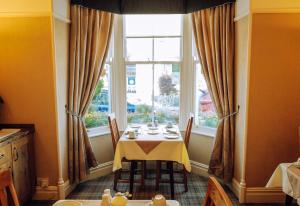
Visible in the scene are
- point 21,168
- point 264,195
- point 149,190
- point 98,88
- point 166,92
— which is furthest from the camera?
point 166,92

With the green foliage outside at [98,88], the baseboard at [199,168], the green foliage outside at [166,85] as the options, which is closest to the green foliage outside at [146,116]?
the green foliage outside at [166,85]

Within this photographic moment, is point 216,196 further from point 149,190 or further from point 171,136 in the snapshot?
point 149,190

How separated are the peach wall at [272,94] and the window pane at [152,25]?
1.39 m

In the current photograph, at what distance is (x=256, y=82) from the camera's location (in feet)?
9.21

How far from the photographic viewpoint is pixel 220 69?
3.26m

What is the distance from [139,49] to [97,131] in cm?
144

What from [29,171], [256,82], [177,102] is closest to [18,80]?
[29,171]

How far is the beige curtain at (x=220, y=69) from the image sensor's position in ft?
10.5

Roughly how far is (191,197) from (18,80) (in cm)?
253

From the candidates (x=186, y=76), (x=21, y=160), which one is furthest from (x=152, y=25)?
(x=21, y=160)

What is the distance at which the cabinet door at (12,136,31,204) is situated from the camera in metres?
2.58

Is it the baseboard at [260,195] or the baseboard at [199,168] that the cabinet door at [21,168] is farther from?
the baseboard at [260,195]

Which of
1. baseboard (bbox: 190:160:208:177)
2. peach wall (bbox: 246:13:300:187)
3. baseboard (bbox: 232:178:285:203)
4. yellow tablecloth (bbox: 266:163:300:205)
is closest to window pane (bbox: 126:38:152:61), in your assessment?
peach wall (bbox: 246:13:300:187)

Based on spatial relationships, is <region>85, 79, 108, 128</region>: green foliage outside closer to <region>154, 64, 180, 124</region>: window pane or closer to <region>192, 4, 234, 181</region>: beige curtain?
<region>154, 64, 180, 124</region>: window pane
